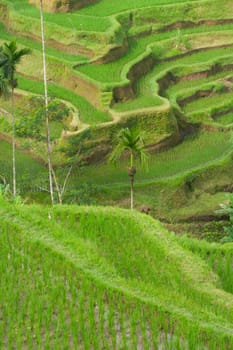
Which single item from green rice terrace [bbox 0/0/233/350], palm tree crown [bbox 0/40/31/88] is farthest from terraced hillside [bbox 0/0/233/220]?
palm tree crown [bbox 0/40/31/88]

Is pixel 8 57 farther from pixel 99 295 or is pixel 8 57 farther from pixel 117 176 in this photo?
pixel 99 295

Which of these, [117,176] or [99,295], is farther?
[117,176]

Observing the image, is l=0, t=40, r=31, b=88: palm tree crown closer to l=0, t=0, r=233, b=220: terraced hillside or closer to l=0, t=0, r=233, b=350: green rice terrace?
l=0, t=0, r=233, b=350: green rice terrace

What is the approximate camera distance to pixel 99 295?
530 inches

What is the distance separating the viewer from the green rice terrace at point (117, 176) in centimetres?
1323

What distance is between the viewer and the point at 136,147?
27.5 m

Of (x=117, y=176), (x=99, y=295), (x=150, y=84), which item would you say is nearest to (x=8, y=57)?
(x=117, y=176)

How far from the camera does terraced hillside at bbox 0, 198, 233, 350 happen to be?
12805mm

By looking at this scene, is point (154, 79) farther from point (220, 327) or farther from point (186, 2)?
point (220, 327)

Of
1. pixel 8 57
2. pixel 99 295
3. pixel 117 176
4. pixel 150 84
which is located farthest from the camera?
pixel 150 84

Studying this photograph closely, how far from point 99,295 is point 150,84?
2464 cm

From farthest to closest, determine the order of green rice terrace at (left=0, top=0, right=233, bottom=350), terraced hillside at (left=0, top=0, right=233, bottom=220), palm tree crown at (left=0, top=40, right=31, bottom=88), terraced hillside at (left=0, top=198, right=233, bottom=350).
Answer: terraced hillside at (left=0, top=0, right=233, bottom=220)
palm tree crown at (left=0, top=40, right=31, bottom=88)
green rice terrace at (left=0, top=0, right=233, bottom=350)
terraced hillside at (left=0, top=198, right=233, bottom=350)

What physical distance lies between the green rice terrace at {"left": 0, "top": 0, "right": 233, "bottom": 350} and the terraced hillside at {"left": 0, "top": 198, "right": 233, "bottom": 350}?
25mm

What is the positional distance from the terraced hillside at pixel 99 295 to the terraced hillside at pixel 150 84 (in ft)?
41.7
